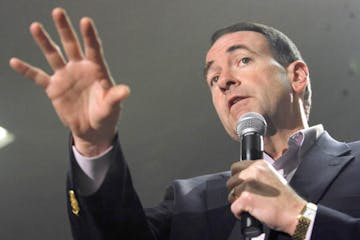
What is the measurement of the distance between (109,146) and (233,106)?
25.0 inches

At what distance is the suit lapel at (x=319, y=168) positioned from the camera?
56.4 inches

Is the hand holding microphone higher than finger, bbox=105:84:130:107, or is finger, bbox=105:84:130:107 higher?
finger, bbox=105:84:130:107

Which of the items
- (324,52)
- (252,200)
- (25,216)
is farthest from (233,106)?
(25,216)

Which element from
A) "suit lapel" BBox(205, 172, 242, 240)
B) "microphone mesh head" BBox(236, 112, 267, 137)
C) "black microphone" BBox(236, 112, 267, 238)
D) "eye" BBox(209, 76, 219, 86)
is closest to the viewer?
"black microphone" BBox(236, 112, 267, 238)

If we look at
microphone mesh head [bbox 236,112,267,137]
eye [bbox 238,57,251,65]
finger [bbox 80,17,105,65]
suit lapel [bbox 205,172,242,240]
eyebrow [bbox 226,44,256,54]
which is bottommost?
suit lapel [bbox 205,172,242,240]

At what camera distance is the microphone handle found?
3.86 feet

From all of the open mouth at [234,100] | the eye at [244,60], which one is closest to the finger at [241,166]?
the open mouth at [234,100]

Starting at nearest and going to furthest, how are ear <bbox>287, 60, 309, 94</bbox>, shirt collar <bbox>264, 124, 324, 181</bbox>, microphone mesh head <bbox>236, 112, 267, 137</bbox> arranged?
microphone mesh head <bbox>236, 112, 267, 137</bbox> < shirt collar <bbox>264, 124, 324, 181</bbox> < ear <bbox>287, 60, 309, 94</bbox>

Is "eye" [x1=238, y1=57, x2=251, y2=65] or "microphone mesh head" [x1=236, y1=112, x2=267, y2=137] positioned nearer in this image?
"microphone mesh head" [x1=236, y1=112, x2=267, y2=137]

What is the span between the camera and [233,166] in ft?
4.11

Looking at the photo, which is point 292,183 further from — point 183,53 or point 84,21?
point 183,53

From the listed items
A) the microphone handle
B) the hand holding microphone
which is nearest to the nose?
the microphone handle

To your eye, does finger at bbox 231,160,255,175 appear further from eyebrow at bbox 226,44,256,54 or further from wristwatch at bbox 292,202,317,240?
eyebrow at bbox 226,44,256,54

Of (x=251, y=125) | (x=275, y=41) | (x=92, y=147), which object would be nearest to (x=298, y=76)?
(x=275, y=41)
